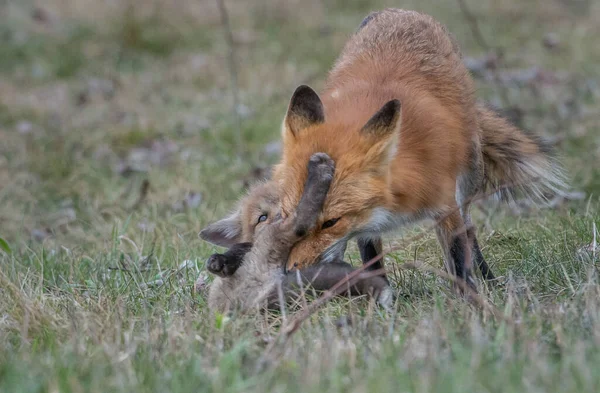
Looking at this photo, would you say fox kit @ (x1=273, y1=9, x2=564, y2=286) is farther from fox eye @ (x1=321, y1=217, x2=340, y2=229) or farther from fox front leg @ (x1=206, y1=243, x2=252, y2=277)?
fox front leg @ (x1=206, y1=243, x2=252, y2=277)

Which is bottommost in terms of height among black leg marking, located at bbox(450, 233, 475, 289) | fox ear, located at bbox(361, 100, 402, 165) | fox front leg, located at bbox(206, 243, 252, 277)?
black leg marking, located at bbox(450, 233, 475, 289)

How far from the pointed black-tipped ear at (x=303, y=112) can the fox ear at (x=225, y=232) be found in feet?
2.99

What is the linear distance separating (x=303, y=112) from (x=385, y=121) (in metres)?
0.46

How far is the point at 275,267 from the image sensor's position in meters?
4.18

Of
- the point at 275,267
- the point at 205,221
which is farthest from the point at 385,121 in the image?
the point at 205,221

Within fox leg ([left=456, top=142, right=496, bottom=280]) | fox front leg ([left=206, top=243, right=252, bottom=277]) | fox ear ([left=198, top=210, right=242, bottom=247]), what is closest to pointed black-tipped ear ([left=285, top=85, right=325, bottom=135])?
fox front leg ([left=206, top=243, right=252, bottom=277])

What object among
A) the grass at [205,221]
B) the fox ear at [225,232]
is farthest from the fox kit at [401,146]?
the fox ear at [225,232]

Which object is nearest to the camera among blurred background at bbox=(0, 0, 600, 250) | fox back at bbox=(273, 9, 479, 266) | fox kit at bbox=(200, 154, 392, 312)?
fox kit at bbox=(200, 154, 392, 312)

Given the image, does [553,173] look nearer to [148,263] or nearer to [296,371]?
[148,263]

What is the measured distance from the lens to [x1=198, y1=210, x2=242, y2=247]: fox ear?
16.7 ft

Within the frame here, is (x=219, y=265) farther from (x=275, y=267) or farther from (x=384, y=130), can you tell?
(x=384, y=130)

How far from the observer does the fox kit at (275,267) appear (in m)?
3.89

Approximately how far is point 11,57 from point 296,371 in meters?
10.1

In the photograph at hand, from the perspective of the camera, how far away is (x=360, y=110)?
14.7ft
